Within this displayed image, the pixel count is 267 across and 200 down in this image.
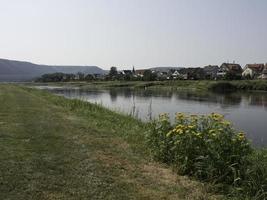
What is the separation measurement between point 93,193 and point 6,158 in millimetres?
2181

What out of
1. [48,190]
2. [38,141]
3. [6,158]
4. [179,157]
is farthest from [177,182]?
[38,141]

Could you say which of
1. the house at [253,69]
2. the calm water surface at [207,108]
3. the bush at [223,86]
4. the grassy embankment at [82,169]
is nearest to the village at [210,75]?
the house at [253,69]

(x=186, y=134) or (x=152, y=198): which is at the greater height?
(x=186, y=134)

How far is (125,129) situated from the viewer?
34.9 ft

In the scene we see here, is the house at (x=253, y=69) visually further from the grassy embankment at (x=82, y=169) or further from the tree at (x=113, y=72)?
the grassy embankment at (x=82, y=169)

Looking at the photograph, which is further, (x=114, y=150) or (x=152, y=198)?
(x=114, y=150)

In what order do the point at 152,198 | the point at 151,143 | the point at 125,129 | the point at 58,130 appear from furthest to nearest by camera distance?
the point at 125,129
the point at 58,130
the point at 151,143
the point at 152,198

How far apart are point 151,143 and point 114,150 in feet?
2.42

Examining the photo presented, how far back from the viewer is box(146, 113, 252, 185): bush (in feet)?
18.6

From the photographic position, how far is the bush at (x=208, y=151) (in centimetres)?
567

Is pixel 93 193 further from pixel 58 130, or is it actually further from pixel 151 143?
pixel 58 130

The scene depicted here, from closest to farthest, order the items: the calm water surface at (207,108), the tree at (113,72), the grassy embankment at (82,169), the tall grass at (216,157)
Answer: the grassy embankment at (82,169)
the tall grass at (216,157)
the calm water surface at (207,108)
the tree at (113,72)

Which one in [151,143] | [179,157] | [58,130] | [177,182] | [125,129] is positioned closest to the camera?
[177,182]

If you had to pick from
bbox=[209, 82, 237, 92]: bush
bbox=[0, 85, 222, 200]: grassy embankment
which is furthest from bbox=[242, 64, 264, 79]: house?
bbox=[0, 85, 222, 200]: grassy embankment
